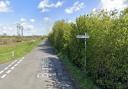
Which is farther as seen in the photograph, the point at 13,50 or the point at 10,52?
the point at 13,50

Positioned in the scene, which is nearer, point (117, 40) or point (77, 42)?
point (117, 40)

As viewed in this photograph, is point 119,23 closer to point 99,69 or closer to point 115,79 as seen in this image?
point 115,79

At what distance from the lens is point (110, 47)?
11.3m

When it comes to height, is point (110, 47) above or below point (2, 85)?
above

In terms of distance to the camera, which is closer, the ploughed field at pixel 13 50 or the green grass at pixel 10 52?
the green grass at pixel 10 52

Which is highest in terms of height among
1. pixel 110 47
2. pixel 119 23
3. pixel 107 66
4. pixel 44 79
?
pixel 119 23

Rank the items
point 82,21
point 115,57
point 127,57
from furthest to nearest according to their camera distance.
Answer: point 82,21, point 115,57, point 127,57

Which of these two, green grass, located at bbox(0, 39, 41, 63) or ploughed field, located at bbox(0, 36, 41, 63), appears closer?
green grass, located at bbox(0, 39, 41, 63)

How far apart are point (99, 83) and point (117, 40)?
2817mm

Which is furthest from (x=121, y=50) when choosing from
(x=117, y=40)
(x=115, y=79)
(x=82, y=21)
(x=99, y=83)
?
(x=82, y=21)

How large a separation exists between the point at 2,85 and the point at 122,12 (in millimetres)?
6748

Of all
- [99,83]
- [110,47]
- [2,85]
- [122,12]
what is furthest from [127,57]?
[2,85]

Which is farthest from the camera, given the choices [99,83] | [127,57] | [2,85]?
[2,85]

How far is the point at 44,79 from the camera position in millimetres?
16156
